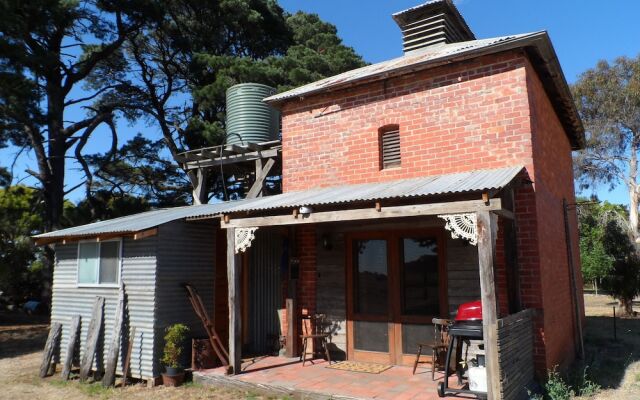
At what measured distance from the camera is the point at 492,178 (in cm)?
638

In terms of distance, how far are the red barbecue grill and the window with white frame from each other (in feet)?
20.3

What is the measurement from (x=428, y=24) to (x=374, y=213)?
6.12 m

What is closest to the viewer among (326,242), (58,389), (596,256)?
(58,389)

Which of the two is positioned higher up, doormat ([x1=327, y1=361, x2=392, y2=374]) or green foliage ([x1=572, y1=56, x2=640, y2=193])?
green foliage ([x1=572, y1=56, x2=640, y2=193])

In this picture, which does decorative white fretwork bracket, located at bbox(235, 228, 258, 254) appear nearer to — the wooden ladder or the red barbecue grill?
the wooden ladder

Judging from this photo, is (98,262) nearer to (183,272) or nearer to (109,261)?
(109,261)

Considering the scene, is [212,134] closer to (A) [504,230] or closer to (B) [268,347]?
(B) [268,347]

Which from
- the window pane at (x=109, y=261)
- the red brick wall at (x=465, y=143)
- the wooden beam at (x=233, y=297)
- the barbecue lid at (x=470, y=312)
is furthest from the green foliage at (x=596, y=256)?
the window pane at (x=109, y=261)

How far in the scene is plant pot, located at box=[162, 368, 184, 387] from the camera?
7.88 metres

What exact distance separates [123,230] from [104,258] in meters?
1.31

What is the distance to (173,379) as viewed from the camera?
310 inches

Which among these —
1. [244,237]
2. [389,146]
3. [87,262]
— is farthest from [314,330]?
[87,262]

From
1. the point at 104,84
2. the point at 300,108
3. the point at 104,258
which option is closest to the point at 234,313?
the point at 104,258

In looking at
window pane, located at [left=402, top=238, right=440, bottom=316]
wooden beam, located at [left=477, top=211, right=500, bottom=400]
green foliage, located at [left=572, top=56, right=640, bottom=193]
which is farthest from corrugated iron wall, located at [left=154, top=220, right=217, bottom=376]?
green foliage, located at [left=572, top=56, right=640, bottom=193]
